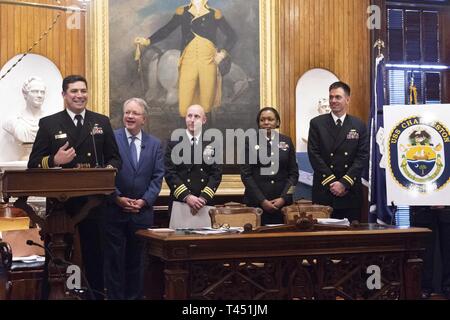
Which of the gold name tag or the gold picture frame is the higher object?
the gold picture frame

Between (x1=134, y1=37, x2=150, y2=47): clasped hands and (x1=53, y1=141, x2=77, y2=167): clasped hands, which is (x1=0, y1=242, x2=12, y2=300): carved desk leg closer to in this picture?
(x1=53, y1=141, x2=77, y2=167): clasped hands

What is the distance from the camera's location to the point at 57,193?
4.38 m

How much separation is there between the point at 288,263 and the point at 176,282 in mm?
808

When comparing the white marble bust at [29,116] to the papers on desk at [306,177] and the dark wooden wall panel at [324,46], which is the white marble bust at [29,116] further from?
the papers on desk at [306,177]

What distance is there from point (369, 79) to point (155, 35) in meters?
2.53

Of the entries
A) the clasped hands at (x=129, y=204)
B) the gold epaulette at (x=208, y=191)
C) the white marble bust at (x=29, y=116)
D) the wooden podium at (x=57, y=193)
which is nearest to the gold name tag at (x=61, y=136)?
the wooden podium at (x=57, y=193)

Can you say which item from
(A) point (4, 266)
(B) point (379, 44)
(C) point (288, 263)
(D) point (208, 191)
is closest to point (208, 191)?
(D) point (208, 191)

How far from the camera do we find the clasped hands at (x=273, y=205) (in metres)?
5.75

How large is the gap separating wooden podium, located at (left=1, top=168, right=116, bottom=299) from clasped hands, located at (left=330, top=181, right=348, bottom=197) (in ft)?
7.00

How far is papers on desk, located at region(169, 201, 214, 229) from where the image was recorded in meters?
5.69

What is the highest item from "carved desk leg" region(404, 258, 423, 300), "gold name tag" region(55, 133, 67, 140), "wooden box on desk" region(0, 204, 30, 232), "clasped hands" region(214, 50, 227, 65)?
"clasped hands" region(214, 50, 227, 65)

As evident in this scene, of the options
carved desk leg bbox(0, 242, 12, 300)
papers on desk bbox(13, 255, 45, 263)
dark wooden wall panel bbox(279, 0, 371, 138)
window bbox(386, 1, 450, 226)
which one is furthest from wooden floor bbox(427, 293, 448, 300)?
carved desk leg bbox(0, 242, 12, 300)

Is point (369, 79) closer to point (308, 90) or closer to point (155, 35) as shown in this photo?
point (308, 90)

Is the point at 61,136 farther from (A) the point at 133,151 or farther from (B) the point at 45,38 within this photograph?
(B) the point at 45,38
